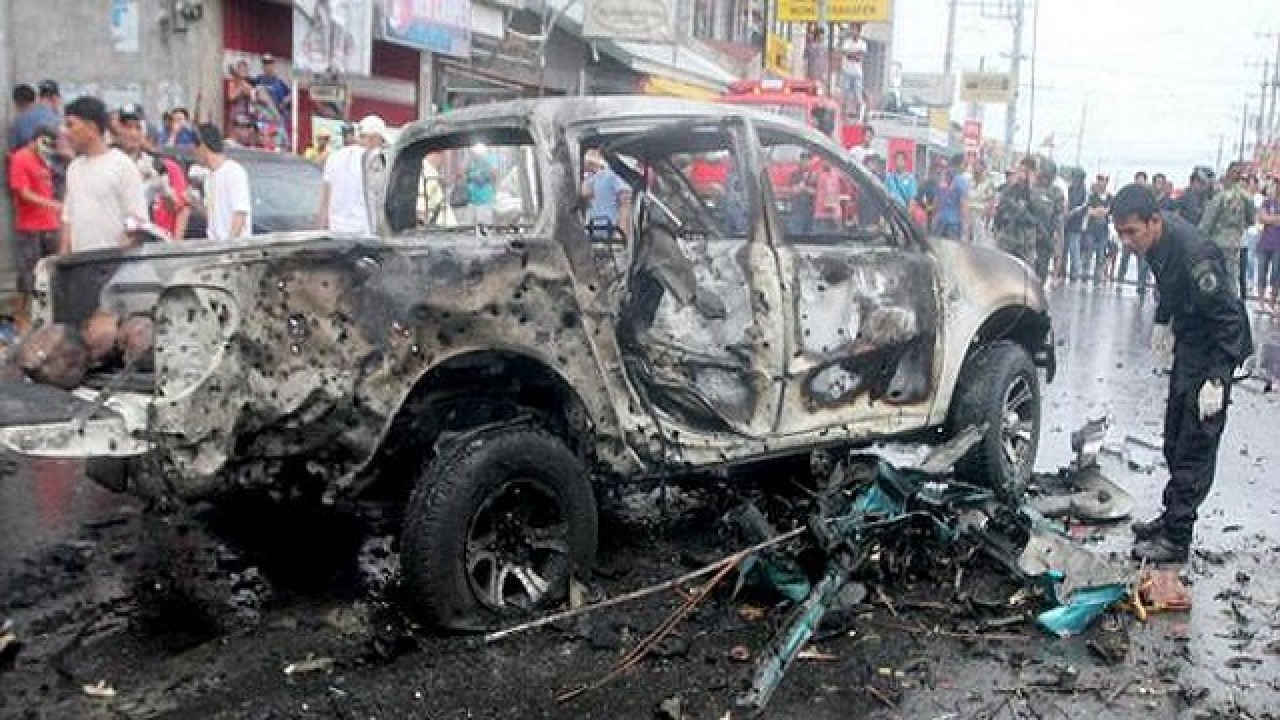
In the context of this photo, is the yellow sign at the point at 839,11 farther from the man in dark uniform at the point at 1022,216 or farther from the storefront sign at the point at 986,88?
the storefront sign at the point at 986,88

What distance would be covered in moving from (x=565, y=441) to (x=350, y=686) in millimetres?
1276

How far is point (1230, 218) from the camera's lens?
1530 centimetres

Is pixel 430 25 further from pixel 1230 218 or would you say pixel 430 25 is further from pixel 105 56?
pixel 1230 218

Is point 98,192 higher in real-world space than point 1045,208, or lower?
lower

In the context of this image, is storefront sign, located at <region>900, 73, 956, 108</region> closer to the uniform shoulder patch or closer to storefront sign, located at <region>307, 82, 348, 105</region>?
storefront sign, located at <region>307, 82, 348, 105</region>

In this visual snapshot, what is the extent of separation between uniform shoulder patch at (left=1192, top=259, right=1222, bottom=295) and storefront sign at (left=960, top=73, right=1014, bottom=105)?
43314mm

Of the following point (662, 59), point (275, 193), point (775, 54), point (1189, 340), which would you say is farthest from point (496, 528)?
point (775, 54)

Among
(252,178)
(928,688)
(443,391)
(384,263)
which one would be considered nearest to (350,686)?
(443,391)

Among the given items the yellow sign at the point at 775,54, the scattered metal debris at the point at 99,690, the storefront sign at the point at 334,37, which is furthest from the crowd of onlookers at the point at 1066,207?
the scattered metal debris at the point at 99,690

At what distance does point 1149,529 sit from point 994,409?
925mm

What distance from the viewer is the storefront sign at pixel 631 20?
16.8 metres

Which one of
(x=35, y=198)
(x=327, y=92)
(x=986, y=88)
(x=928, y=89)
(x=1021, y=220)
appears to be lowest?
(x=35, y=198)

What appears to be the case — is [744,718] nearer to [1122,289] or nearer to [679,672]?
[679,672]

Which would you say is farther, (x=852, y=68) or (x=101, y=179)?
(x=852, y=68)
